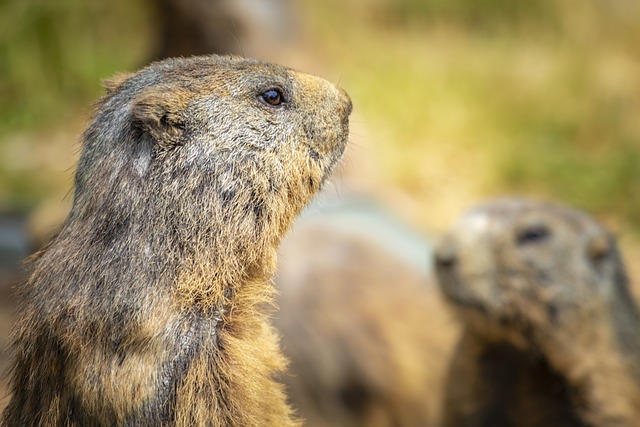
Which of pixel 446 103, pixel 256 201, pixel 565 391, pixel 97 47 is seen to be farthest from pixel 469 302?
pixel 97 47

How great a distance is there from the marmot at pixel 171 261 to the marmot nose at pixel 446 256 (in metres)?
2.42

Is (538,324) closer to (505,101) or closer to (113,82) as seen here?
(113,82)

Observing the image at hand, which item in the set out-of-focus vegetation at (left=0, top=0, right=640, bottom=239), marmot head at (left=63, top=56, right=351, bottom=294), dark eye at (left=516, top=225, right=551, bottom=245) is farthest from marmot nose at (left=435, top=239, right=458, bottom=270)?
out-of-focus vegetation at (left=0, top=0, right=640, bottom=239)

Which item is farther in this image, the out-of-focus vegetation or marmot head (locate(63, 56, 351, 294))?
the out-of-focus vegetation

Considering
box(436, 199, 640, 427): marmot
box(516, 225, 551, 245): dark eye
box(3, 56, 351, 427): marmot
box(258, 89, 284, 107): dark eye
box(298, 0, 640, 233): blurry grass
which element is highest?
box(298, 0, 640, 233): blurry grass

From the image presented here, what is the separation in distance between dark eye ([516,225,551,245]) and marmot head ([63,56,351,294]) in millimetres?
2630

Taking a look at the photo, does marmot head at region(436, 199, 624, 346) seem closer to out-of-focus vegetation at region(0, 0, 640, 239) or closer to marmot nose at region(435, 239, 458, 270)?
marmot nose at region(435, 239, 458, 270)

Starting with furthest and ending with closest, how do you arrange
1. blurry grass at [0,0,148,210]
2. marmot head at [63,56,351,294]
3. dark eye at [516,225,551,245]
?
1. blurry grass at [0,0,148,210]
2. dark eye at [516,225,551,245]
3. marmot head at [63,56,351,294]

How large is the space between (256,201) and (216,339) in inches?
18.0

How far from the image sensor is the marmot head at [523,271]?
536 cm

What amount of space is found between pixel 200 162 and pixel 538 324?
309cm

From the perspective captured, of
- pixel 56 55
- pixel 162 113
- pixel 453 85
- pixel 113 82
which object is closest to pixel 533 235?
pixel 113 82

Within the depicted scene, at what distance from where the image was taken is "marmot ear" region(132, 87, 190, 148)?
2.82 meters

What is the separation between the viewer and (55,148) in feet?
39.0
